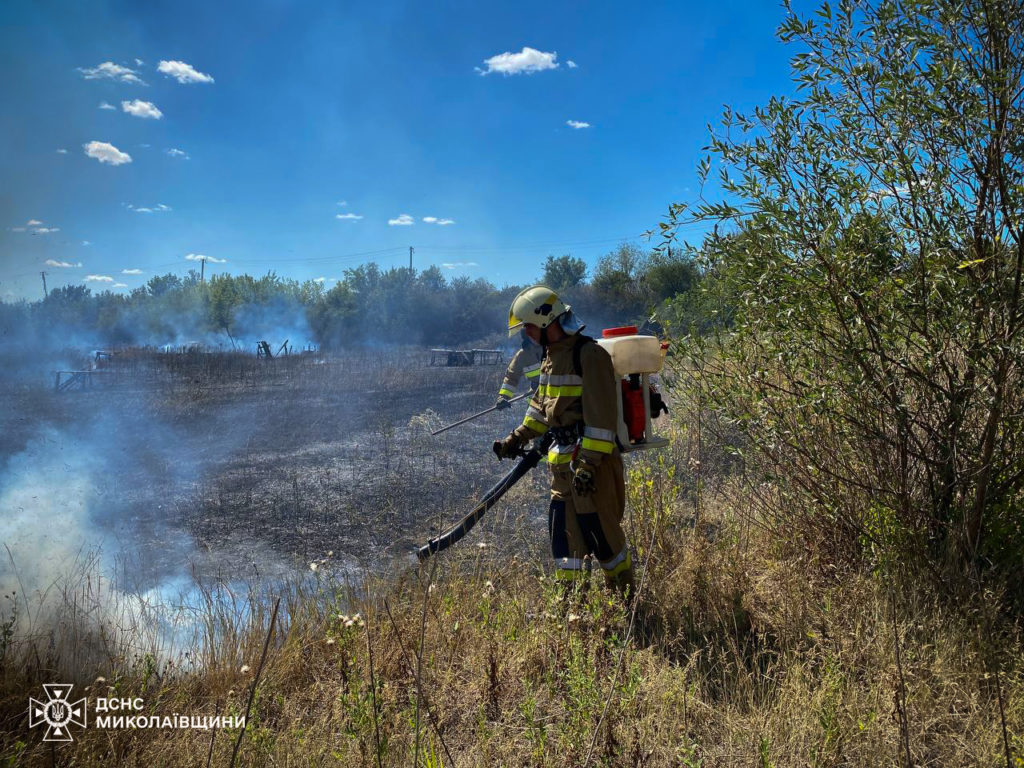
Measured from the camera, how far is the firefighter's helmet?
3826mm

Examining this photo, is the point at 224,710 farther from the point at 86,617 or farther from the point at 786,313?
the point at 786,313

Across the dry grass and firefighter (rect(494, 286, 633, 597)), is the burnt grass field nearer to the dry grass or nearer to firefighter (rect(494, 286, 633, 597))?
the dry grass

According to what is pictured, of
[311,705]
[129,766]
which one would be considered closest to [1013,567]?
[311,705]

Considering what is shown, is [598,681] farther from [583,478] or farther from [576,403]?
[576,403]

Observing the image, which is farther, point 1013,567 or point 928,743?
point 1013,567

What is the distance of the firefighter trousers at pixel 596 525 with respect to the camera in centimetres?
372

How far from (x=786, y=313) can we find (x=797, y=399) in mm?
719

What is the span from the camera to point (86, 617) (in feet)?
12.1

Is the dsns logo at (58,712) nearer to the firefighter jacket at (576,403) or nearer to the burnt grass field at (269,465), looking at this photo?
the burnt grass field at (269,465)

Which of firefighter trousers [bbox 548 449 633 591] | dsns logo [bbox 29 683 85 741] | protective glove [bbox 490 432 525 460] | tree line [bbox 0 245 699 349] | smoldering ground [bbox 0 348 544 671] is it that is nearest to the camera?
dsns logo [bbox 29 683 85 741]

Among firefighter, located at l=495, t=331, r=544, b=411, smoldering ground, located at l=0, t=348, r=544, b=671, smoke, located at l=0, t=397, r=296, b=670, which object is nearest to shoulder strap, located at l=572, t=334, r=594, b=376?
smoldering ground, located at l=0, t=348, r=544, b=671

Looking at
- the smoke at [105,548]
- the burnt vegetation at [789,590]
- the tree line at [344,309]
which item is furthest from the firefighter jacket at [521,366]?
the tree line at [344,309]

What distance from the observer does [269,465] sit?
28.5 feet

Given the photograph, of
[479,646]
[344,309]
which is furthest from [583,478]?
[344,309]
